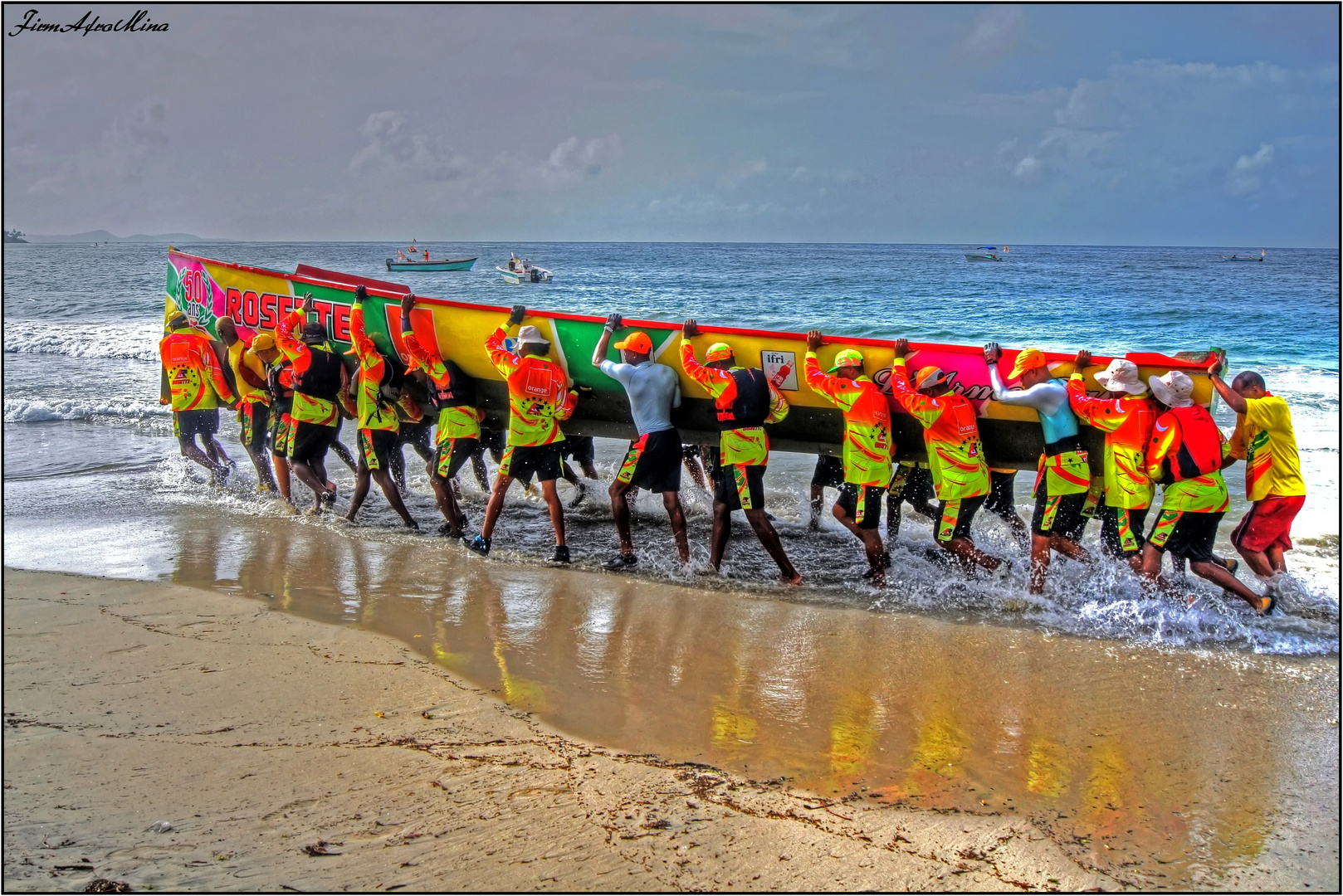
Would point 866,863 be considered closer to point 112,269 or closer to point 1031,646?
point 1031,646

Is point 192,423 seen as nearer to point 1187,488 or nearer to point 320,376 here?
point 320,376

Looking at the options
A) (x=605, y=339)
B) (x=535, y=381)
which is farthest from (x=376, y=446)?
(x=605, y=339)

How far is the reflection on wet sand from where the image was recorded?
12.5ft

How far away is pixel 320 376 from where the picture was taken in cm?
843

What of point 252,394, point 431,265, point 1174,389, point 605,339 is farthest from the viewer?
point 431,265

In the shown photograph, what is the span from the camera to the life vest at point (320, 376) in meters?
8.39

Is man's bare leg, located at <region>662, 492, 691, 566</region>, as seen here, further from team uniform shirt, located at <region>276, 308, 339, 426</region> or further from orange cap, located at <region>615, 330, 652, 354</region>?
team uniform shirt, located at <region>276, 308, 339, 426</region>

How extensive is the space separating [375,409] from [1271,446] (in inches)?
265

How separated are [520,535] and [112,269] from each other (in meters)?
59.0

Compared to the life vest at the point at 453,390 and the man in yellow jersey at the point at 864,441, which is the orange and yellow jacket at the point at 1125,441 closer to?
the man in yellow jersey at the point at 864,441

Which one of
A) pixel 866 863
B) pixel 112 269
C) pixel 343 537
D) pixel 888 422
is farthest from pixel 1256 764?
pixel 112 269

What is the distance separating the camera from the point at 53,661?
4.79m

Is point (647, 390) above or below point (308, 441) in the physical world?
above

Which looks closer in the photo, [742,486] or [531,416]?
[742,486]
